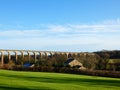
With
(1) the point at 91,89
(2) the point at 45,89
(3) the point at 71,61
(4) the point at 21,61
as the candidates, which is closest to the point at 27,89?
(2) the point at 45,89

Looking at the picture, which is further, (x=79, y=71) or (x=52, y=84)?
(x=79, y=71)

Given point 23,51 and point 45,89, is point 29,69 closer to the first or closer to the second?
point 45,89

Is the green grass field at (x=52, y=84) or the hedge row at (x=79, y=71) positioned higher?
the hedge row at (x=79, y=71)

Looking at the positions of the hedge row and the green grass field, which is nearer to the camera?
the green grass field

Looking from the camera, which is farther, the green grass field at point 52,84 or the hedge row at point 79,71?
the hedge row at point 79,71

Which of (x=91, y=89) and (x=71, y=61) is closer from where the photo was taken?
(x=91, y=89)

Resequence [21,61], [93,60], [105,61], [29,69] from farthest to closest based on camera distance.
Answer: [21,61]
[93,60]
[105,61]
[29,69]

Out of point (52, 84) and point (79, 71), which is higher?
point (79, 71)

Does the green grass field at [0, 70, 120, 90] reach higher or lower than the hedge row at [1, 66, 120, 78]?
lower

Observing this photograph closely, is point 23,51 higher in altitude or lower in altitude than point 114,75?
higher

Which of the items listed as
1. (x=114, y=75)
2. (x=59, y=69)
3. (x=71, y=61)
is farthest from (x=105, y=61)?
(x=114, y=75)

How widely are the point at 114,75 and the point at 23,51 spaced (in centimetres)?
6039

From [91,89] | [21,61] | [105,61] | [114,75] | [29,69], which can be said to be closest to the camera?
[91,89]

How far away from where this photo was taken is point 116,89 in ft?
54.7
